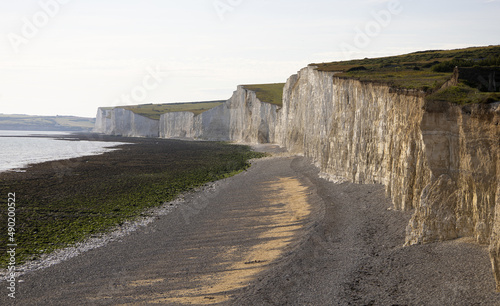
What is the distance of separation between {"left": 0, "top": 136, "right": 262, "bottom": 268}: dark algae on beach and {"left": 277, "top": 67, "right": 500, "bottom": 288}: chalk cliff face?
1471cm

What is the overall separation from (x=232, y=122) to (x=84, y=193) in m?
86.8

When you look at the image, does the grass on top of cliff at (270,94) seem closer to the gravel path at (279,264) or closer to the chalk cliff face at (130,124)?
the chalk cliff face at (130,124)

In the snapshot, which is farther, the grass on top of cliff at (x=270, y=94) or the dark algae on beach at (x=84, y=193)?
the grass on top of cliff at (x=270, y=94)

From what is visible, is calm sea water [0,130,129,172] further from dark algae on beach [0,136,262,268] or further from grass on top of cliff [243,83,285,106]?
grass on top of cliff [243,83,285,106]

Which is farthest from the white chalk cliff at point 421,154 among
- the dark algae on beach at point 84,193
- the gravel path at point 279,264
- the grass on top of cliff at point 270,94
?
the grass on top of cliff at point 270,94

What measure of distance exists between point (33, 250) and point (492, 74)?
20.7 meters

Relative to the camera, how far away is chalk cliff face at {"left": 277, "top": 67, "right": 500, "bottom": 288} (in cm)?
1232

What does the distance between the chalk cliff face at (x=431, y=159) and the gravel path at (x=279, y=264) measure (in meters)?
0.77

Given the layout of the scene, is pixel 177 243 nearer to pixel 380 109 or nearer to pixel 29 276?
pixel 29 276

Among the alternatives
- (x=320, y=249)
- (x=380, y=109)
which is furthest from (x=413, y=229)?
(x=380, y=109)

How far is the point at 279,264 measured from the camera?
51.5ft

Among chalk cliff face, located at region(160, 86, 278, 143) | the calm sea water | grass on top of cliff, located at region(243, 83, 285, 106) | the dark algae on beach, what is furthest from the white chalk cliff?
grass on top of cliff, located at region(243, 83, 285, 106)

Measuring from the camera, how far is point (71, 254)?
18438 mm

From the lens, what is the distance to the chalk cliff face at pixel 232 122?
94.6 metres
